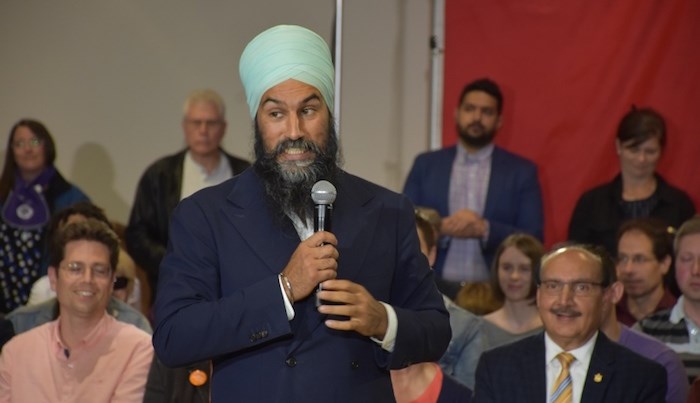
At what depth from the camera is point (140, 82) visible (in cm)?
791

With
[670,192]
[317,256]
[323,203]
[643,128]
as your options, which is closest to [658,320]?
[670,192]

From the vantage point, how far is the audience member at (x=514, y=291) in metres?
5.53

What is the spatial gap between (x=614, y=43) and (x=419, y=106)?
1173 mm

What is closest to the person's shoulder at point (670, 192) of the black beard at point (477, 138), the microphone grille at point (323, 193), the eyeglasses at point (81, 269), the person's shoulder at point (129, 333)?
the black beard at point (477, 138)

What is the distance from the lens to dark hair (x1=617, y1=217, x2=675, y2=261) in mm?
5785

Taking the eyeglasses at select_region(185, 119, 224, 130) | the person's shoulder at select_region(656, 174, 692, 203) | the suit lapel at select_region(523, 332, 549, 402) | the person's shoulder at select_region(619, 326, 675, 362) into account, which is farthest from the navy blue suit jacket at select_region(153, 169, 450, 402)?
the eyeglasses at select_region(185, 119, 224, 130)

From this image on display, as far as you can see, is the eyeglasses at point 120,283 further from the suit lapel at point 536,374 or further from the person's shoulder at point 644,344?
the person's shoulder at point 644,344

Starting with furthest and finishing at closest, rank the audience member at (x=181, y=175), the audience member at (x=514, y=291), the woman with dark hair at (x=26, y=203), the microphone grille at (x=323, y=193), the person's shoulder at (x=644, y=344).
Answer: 1. the audience member at (x=181, y=175)
2. the woman with dark hair at (x=26, y=203)
3. the audience member at (x=514, y=291)
4. the person's shoulder at (x=644, y=344)
5. the microphone grille at (x=323, y=193)

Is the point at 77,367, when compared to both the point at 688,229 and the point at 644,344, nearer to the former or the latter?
the point at 644,344

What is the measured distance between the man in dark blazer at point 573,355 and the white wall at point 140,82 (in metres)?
3.00

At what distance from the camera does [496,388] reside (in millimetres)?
4520

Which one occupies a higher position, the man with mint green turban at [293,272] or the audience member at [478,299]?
the man with mint green turban at [293,272]

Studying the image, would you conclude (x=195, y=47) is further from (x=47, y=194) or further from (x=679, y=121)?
(x=679, y=121)

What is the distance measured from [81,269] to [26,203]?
1.97 m
